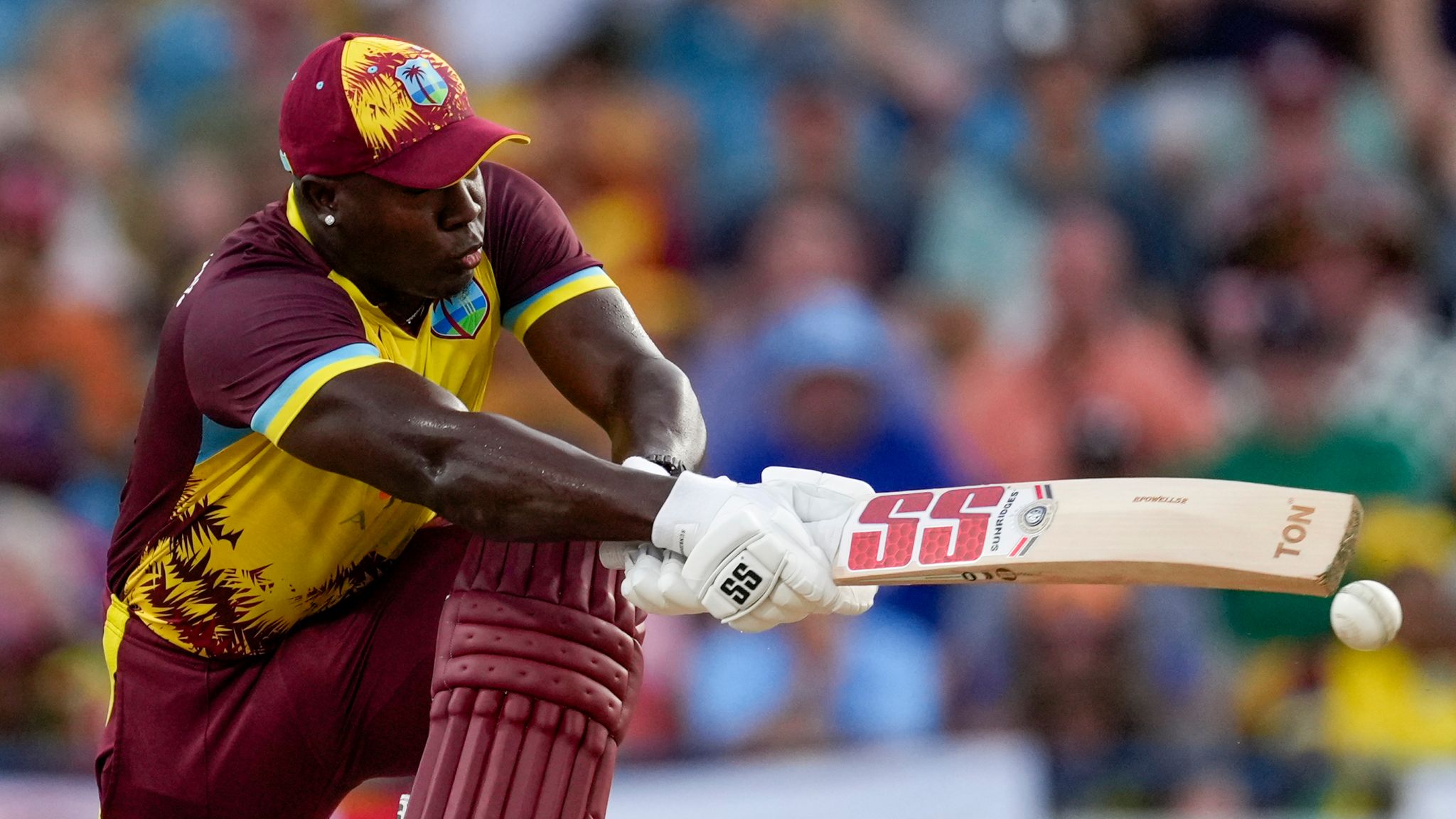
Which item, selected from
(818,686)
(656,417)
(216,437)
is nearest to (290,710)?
(216,437)

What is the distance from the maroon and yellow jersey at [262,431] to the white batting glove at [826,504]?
702mm

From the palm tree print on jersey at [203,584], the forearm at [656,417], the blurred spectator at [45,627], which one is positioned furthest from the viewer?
the blurred spectator at [45,627]

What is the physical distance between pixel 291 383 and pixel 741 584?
791 millimetres

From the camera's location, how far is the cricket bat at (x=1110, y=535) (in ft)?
8.81

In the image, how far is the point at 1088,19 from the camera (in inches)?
291

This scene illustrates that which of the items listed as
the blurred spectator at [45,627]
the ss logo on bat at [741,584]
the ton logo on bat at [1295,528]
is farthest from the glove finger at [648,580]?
the blurred spectator at [45,627]

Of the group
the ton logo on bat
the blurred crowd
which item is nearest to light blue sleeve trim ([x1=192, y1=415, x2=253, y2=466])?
the ton logo on bat

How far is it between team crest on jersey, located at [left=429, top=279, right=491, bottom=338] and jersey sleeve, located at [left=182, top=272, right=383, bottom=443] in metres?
0.27

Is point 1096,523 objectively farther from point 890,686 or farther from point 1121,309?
point 1121,309

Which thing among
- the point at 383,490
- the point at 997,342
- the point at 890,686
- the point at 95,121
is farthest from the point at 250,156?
the point at 383,490

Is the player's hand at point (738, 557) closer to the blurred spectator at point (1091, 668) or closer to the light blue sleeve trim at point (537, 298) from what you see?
the light blue sleeve trim at point (537, 298)

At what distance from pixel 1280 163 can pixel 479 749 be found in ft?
16.3

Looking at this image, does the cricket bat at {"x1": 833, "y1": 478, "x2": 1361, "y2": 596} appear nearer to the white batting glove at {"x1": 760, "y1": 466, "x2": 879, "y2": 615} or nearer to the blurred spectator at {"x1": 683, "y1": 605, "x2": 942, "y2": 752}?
the white batting glove at {"x1": 760, "y1": 466, "x2": 879, "y2": 615}

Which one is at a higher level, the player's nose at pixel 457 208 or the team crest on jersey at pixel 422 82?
the team crest on jersey at pixel 422 82
